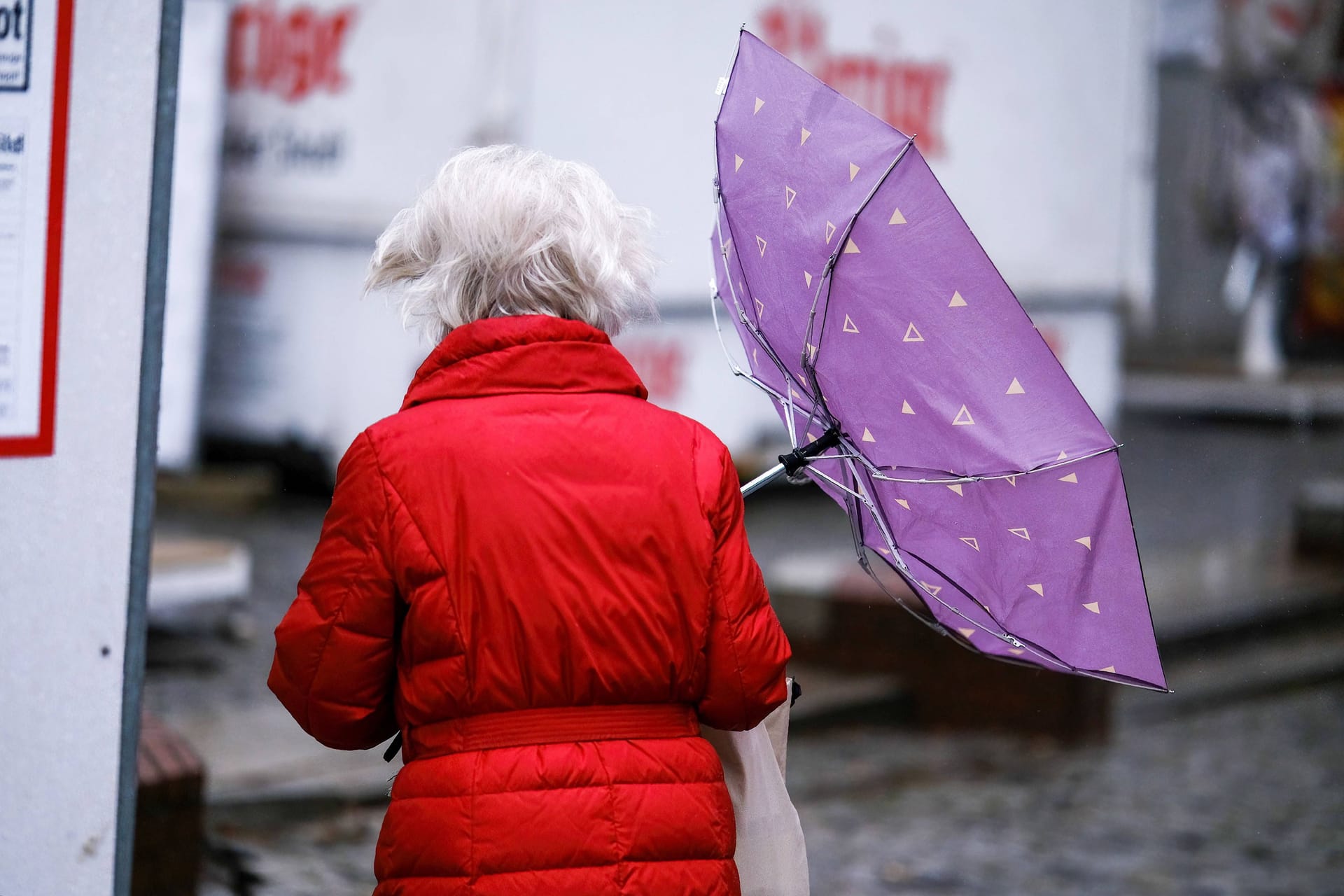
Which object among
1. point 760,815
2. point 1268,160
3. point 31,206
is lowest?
point 760,815

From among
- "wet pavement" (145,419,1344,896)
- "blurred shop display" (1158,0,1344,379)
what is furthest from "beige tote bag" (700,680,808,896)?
"blurred shop display" (1158,0,1344,379)

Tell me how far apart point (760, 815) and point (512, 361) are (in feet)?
2.28

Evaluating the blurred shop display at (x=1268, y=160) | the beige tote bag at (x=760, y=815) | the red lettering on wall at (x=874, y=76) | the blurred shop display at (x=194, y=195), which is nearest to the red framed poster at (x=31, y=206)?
the beige tote bag at (x=760, y=815)

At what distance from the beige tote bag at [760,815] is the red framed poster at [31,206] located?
104 cm

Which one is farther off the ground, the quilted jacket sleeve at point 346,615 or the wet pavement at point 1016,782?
the quilted jacket sleeve at point 346,615

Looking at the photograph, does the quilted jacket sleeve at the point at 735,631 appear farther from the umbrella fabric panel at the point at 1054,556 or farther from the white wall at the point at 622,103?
the white wall at the point at 622,103

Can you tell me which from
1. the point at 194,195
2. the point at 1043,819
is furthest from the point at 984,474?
the point at 194,195

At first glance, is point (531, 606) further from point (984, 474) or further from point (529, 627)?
point (984, 474)

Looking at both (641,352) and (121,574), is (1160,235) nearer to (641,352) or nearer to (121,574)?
(641,352)

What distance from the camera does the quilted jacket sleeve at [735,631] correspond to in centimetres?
185

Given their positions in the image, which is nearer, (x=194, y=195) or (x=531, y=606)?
(x=531, y=606)

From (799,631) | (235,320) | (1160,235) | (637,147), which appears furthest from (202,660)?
(1160,235)

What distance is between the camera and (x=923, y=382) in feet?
6.89

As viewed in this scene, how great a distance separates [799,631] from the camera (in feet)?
20.1
